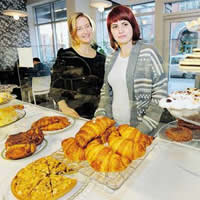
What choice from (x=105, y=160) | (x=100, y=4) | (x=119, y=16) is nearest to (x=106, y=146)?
(x=105, y=160)

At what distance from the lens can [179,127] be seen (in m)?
0.62

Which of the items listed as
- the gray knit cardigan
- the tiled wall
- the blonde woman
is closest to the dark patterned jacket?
the blonde woman

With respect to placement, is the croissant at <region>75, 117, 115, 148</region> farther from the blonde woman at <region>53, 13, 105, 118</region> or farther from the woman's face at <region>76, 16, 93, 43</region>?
the woman's face at <region>76, 16, 93, 43</region>

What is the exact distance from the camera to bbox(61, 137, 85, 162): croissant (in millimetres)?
461

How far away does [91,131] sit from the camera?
52cm

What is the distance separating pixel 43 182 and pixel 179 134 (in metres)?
0.44

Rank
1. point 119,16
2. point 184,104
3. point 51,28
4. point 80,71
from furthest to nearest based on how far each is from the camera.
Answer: point 51,28 → point 80,71 → point 119,16 → point 184,104

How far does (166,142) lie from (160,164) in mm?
119

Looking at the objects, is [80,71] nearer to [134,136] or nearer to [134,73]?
[134,73]

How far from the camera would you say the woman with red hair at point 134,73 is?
2.39 feet

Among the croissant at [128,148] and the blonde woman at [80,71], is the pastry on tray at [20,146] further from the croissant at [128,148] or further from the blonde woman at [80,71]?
the blonde woman at [80,71]

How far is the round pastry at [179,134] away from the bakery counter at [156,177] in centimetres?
3

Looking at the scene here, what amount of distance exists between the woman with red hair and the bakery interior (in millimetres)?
45

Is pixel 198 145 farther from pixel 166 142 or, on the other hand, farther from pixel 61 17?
pixel 61 17
